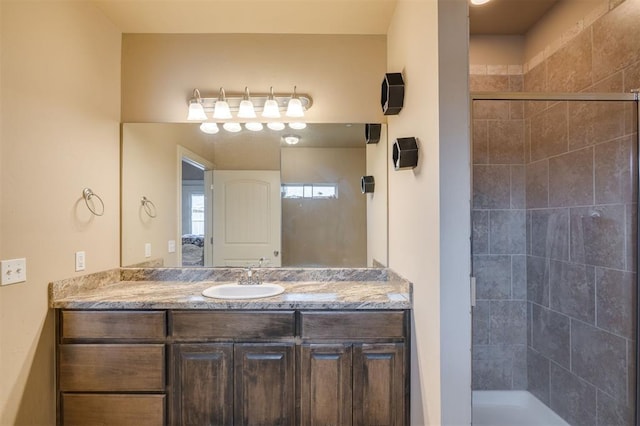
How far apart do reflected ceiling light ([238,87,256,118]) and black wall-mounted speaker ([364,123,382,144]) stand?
0.81 m

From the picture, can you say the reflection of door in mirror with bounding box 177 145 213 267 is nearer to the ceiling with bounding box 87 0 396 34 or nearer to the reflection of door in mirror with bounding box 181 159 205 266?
the reflection of door in mirror with bounding box 181 159 205 266

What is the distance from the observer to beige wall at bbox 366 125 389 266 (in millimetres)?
2258

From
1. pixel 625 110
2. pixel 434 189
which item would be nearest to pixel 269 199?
pixel 434 189

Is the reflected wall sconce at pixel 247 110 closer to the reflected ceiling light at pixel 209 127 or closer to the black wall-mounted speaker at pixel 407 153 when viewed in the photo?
the reflected ceiling light at pixel 209 127

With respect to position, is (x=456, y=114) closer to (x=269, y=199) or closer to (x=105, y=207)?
(x=269, y=199)

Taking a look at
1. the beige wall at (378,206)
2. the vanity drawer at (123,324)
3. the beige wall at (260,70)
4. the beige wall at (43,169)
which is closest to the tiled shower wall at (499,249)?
the beige wall at (378,206)

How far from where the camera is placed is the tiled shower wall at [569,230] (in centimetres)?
173

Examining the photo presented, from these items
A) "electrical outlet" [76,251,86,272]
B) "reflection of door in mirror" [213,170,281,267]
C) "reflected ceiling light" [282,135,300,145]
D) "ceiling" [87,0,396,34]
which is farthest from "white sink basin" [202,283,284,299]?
"ceiling" [87,0,396,34]

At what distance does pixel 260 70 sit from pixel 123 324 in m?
1.83

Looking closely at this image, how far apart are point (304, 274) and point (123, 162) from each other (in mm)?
1498

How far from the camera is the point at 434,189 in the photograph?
137 cm

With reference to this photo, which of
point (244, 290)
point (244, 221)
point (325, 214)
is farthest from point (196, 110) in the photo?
point (244, 290)

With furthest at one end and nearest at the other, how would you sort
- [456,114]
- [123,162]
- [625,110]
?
[123,162] < [625,110] < [456,114]

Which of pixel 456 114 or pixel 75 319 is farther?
pixel 75 319
